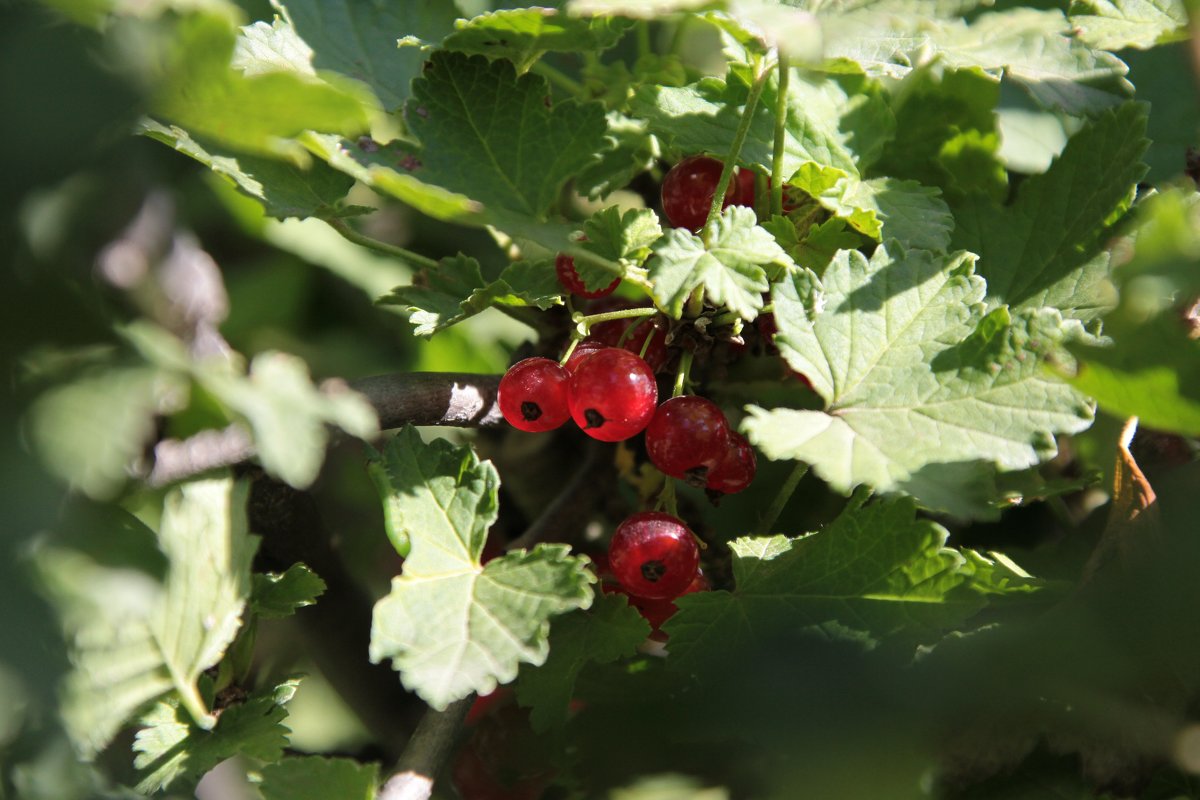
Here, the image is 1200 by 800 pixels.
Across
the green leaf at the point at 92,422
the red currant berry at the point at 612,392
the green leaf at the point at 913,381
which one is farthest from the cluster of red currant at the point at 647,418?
the green leaf at the point at 92,422

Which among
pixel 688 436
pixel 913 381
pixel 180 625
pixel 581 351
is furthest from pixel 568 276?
pixel 180 625

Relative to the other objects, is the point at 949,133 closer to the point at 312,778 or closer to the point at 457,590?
the point at 457,590

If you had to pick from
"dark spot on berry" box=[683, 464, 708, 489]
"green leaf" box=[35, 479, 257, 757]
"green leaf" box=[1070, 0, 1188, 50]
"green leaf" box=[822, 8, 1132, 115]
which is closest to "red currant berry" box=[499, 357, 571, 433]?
"dark spot on berry" box=[683, 464, 708, 489]

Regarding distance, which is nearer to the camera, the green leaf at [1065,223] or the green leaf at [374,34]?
the green leaf at [1065,223]

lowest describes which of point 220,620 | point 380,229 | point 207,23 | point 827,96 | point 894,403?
point 380,229

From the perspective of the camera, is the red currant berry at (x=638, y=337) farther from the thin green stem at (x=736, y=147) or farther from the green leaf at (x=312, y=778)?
the green leaf at (x=312, y=778)

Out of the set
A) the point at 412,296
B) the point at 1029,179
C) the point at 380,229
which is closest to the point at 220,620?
the point at 412,296

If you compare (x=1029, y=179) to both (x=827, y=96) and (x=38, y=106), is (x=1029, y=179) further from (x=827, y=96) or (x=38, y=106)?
(x=38, y=106)
